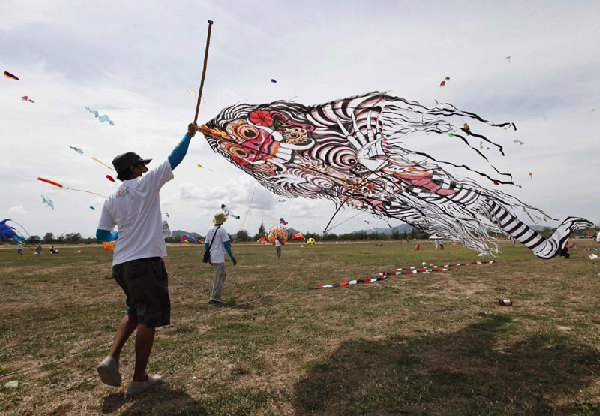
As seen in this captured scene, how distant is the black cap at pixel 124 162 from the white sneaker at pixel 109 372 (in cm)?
195

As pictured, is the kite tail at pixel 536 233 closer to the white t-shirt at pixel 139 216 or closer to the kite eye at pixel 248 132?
the kite eye at pixel 248 132

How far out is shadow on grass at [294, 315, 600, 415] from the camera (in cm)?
302

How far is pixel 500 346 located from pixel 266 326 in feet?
11.8

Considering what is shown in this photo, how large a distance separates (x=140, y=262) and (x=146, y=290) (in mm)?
294

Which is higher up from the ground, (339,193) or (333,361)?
(339,193)

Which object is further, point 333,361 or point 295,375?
point 333,361

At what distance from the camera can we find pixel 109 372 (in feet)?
10.6

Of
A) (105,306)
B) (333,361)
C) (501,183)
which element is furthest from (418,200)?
(105,306)

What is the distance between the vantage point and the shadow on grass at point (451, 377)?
9.89 ft

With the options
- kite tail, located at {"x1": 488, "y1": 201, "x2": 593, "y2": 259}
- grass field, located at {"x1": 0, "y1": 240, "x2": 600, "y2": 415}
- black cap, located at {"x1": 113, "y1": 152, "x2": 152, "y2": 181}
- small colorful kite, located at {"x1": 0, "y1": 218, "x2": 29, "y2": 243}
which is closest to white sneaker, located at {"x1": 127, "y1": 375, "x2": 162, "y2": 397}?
grass field, located at {"x1": 0, "y1": 240, "x2": 600, "y2": 415}

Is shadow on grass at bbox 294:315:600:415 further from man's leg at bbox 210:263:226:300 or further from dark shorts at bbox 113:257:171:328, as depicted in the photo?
man's leg at bbox 210:263:226:300

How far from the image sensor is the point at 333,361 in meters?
4.07

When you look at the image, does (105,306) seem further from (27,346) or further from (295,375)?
(295,375)

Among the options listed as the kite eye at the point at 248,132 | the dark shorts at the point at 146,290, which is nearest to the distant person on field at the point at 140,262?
the dark shorts at the point at 146,290
